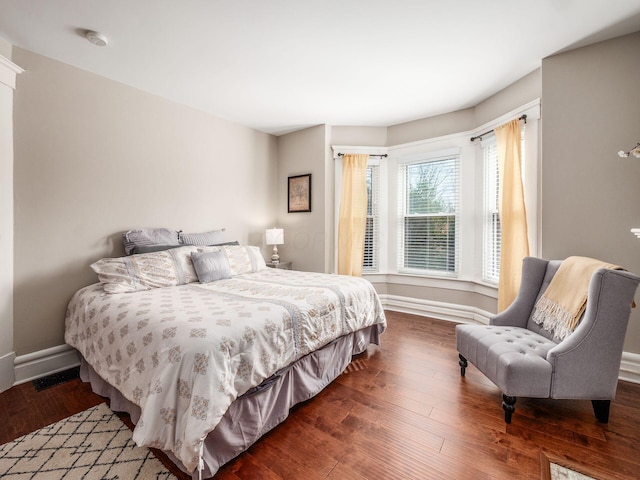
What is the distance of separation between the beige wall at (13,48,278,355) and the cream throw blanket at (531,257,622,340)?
360 centimetres

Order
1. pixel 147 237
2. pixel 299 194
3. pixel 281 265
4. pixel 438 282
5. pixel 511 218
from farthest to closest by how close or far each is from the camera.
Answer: pixel 299 194, pixel 281 265, pixel 438 282, pixel 511 218, pixel 147 237

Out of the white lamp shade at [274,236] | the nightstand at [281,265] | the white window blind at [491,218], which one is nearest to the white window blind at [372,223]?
the nightstand at [281,265]

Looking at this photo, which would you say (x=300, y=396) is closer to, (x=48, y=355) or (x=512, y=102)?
(x=48, y=355)

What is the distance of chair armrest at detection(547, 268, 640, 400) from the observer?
1.67m

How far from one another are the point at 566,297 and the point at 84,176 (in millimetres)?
4128

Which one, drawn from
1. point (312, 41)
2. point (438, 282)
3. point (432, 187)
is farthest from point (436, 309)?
point (312, 41)

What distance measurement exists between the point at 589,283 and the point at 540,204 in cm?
118

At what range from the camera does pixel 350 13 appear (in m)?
1.97

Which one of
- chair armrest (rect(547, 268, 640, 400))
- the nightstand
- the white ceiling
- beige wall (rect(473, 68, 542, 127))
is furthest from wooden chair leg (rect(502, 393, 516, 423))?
the nightstand

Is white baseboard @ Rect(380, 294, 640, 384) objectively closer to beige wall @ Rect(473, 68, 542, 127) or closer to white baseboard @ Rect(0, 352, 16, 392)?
beige wall @ Rect(473, 68, 542, 127)

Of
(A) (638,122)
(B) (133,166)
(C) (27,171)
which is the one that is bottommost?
(C) (27,171)

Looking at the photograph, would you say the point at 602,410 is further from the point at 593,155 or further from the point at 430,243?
the point at 430,243

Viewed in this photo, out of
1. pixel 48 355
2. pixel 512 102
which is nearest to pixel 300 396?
pixel 48 355

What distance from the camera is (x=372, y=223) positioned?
14.0ft
